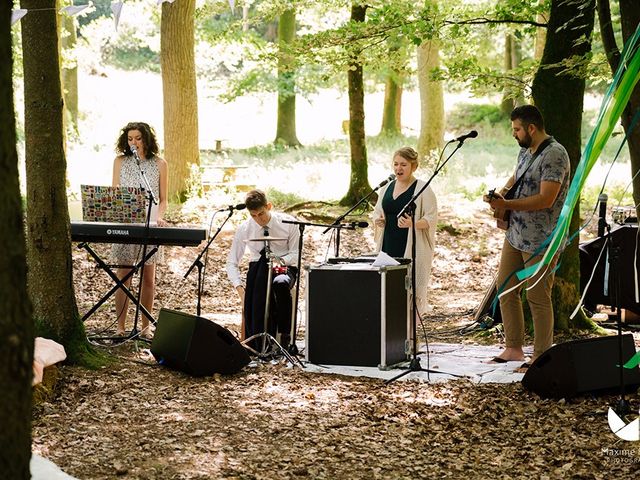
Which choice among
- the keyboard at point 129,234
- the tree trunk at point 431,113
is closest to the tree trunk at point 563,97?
the keyboard at point 129,234

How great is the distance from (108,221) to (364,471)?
3325 mm

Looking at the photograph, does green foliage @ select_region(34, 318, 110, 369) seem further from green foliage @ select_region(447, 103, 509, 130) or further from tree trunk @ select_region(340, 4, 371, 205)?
green foliage @ select_region(447, 103, 509, 130)

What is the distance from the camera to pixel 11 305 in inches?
78.3

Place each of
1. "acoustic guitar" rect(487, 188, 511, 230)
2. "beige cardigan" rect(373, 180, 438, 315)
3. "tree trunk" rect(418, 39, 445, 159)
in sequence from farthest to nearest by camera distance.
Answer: "tree trunk" rect(418, 39, 445, 159)
"beige cardigan" rect(373, 180, 438, 315)
"acoustic guitar" rect(487, 188, 511, 230)

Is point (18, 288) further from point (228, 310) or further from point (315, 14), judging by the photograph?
point (315, 14)

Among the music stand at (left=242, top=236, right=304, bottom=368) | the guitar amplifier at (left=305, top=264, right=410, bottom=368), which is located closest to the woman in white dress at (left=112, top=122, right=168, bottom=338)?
the music stand at (left=242, top=236, right=304, bottom=368)

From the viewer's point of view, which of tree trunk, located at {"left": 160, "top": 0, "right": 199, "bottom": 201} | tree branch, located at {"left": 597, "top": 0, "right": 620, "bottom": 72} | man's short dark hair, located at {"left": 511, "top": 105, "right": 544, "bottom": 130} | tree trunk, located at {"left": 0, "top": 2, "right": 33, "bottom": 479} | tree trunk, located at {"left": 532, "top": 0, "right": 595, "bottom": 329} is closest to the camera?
tree trunk, located at {"left": 0, "top": 2, "right": 33, "bottom": 479}

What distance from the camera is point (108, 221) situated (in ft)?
22.6

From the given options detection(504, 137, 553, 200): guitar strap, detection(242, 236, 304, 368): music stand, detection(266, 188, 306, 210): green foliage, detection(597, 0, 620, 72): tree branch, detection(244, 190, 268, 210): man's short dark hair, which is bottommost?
detection(242, 236, 304, 368): music stand

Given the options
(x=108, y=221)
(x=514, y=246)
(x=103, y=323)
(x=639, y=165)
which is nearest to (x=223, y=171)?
(x=103, y=323)

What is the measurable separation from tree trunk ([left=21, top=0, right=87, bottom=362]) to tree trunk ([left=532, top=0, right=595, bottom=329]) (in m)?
4.00

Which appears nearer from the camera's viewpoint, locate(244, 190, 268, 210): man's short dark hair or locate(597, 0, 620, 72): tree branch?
locate(597, 0, 620, 72): tree branch

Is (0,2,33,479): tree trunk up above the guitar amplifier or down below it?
above

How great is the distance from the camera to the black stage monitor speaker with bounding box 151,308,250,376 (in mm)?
6004
